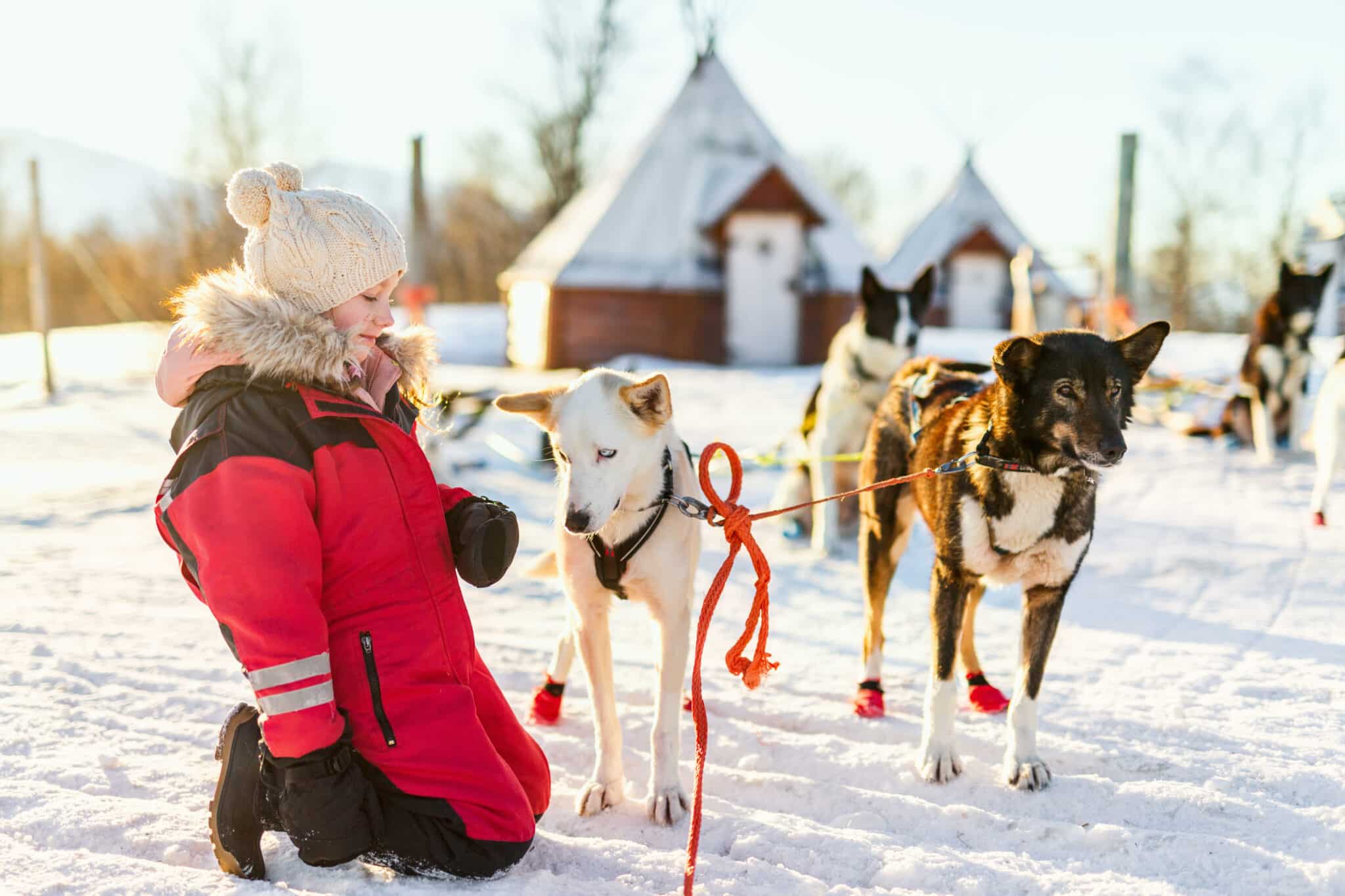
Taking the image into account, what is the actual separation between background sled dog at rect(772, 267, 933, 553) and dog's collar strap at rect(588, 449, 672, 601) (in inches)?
125

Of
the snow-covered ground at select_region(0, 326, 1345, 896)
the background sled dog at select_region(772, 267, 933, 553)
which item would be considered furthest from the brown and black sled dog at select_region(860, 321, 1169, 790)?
the background sled dog at select_region(772, 267, 933, 553)

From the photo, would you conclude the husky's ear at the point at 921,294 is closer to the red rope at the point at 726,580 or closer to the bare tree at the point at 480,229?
the red rope at the point at 726,580

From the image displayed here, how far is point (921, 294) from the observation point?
19.7ft

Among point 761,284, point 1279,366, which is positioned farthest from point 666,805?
point 761,284

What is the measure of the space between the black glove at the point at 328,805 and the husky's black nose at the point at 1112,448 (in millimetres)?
2031

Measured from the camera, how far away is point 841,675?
3904 millimetres

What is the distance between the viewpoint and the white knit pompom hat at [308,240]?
2193mm

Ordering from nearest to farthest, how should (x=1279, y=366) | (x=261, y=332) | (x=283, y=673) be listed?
1. (x=283, y=673)
2. (x=261, y=332)
3. (x=1279, y=366)

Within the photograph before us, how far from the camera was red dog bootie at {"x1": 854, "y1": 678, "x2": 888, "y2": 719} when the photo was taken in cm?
340

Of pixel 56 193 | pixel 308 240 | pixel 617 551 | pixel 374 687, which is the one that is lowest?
pixel 374 687

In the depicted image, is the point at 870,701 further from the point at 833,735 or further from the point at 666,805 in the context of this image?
the point at 666,805

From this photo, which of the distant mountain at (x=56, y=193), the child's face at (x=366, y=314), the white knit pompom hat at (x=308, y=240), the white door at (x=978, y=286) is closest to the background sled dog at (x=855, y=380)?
the child's face at (x=366, y=314)

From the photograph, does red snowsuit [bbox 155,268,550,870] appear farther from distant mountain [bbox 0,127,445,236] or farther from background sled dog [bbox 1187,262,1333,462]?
background sled dog [bbox 1187,262,1333,462]

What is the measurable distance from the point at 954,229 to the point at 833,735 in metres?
21.5
